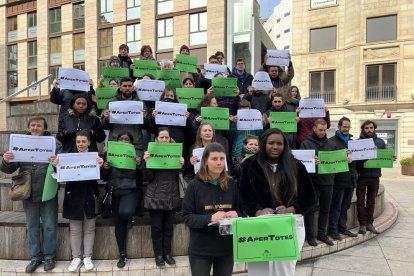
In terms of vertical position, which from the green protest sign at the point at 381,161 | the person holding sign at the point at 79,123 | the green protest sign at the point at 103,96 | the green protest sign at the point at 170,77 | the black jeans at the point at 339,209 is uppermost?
the green protest sign at the point at 170,77

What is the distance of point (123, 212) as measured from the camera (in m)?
4.35

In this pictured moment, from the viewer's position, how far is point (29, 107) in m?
10.6

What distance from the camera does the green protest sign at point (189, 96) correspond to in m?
6.18

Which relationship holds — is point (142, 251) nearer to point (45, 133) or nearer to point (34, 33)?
point (45, 133)

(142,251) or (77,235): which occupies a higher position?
(77,235)

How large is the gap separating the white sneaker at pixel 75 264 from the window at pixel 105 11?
32.7m

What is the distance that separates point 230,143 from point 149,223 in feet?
6.55

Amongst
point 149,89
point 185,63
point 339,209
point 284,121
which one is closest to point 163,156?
point 149,89

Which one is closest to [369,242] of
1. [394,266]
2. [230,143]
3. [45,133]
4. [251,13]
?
[394,266]

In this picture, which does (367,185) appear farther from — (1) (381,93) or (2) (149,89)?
(1) (381,93)

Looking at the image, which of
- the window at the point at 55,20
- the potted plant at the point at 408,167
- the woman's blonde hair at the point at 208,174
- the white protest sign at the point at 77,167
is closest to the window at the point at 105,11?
the window at the point at 55,20

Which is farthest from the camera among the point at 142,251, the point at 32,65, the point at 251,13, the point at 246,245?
the point at 32,65

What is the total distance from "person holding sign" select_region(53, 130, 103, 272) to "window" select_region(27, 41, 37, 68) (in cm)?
3892

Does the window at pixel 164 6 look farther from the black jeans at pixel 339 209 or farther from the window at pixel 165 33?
the black jeans at pixel 339 209
